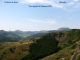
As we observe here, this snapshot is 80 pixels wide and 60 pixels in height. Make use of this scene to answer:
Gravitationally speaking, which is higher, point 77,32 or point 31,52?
point 77,32

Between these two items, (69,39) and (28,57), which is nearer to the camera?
(28,57)

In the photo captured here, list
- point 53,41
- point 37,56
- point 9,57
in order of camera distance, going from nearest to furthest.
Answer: point 37,56
point 9,57
point 53,41

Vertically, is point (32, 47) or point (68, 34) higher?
point (68, 34)

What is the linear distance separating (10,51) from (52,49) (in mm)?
46667

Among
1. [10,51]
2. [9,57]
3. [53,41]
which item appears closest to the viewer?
[9,57]

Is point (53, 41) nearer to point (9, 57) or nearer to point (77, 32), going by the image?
point (77, 32)

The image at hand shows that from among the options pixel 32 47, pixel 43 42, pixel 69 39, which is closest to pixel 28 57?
pixel 32 47

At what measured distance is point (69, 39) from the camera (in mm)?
181375

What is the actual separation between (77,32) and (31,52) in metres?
63.4

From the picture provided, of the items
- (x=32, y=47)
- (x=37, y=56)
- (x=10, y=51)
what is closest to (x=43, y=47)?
(x=32, y=47)

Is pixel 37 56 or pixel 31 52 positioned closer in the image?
pixel 37 56

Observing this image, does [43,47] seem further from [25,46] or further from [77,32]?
[77,32]

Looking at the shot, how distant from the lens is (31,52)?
550 ft

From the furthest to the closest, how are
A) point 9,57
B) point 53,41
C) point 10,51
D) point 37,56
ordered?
point 53,41, point 10,51, point 9,57, point 37,56
